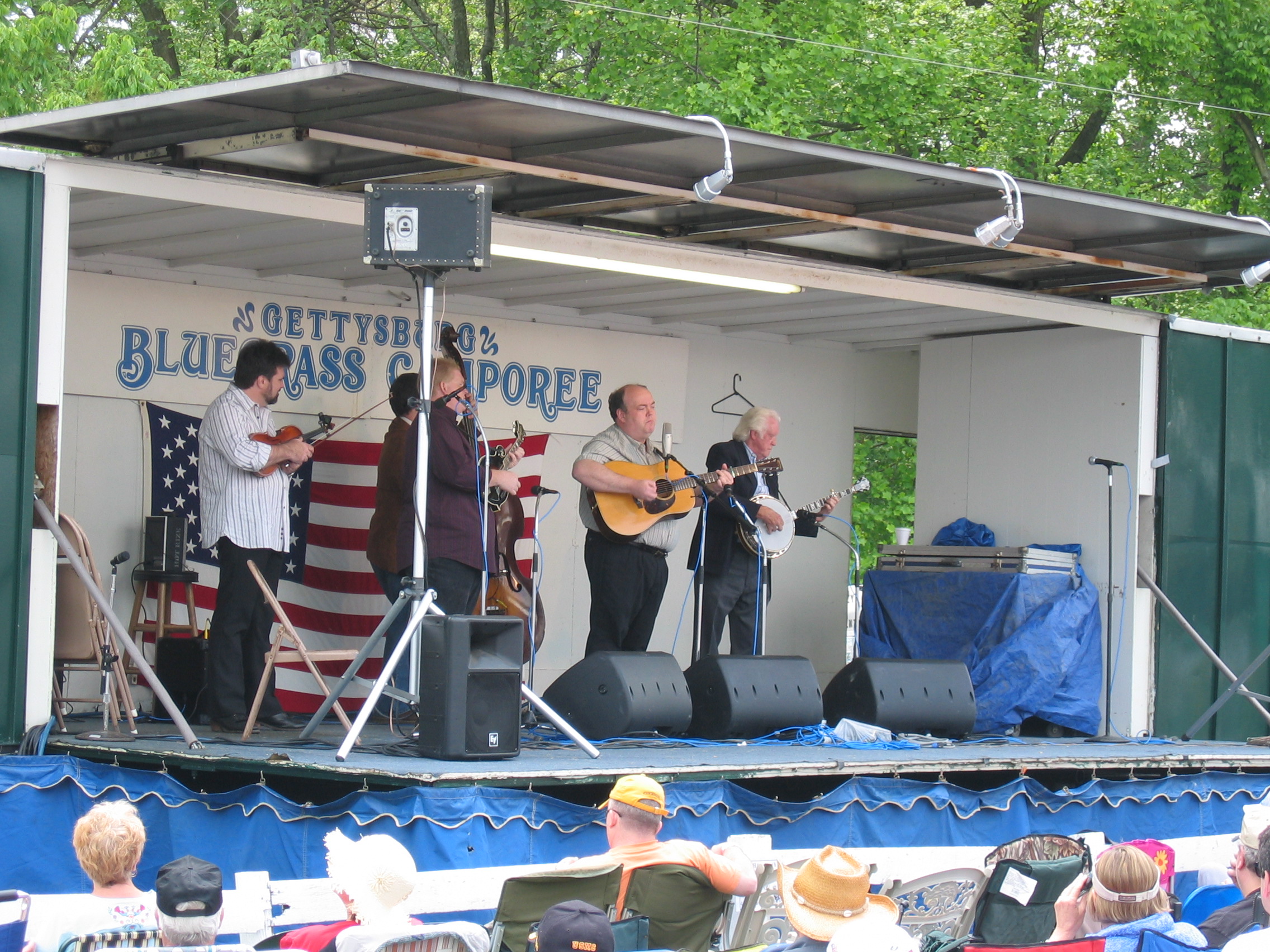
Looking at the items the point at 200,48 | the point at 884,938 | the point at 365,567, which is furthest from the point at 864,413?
the point at 200,48

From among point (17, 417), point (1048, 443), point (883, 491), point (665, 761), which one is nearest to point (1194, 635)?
point (1048, 443)

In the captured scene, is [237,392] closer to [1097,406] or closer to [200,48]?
[1097,406]

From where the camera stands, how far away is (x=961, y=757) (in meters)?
6.44

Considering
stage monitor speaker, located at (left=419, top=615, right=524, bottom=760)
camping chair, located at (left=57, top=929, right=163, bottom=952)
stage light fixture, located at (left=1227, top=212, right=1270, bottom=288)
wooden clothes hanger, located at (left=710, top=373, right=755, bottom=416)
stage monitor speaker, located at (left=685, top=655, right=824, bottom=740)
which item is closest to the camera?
camping chair, located at (left=57, top=929, right=163, bottom=952)

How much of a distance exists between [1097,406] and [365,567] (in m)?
4.14

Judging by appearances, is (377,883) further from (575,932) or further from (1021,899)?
(1021,899)

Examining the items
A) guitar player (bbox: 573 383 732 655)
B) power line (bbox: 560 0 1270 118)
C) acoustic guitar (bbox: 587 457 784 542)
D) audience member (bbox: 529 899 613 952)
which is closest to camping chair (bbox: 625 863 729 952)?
audience member (bbox: 529 899 613 952)

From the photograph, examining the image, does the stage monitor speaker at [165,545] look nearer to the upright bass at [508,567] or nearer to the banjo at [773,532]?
the upright bass at [508,567]

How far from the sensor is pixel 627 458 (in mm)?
7863

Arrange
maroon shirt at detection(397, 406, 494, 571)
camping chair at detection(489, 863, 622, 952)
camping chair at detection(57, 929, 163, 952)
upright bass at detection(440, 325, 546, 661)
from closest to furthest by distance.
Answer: camping chair at detection(57, 929, 163, 952) → camping chair at detection(489, 863, 622, 952) → maroon shirt at detection(397, 406, 494, 571) → upright bass at detection(440, 325, 546, 661)

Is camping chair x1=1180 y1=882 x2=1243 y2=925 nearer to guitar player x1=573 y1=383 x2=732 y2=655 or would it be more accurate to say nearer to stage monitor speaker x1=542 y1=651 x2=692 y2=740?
stage monitor speaker x1=542 y1=651 x2=692 y2=740

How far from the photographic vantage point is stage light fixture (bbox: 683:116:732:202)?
5.84 m

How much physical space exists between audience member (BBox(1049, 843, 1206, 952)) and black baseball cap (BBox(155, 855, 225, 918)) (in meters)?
1.92

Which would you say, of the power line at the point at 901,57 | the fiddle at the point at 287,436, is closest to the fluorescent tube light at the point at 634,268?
the fiddle at the point at 287,436
